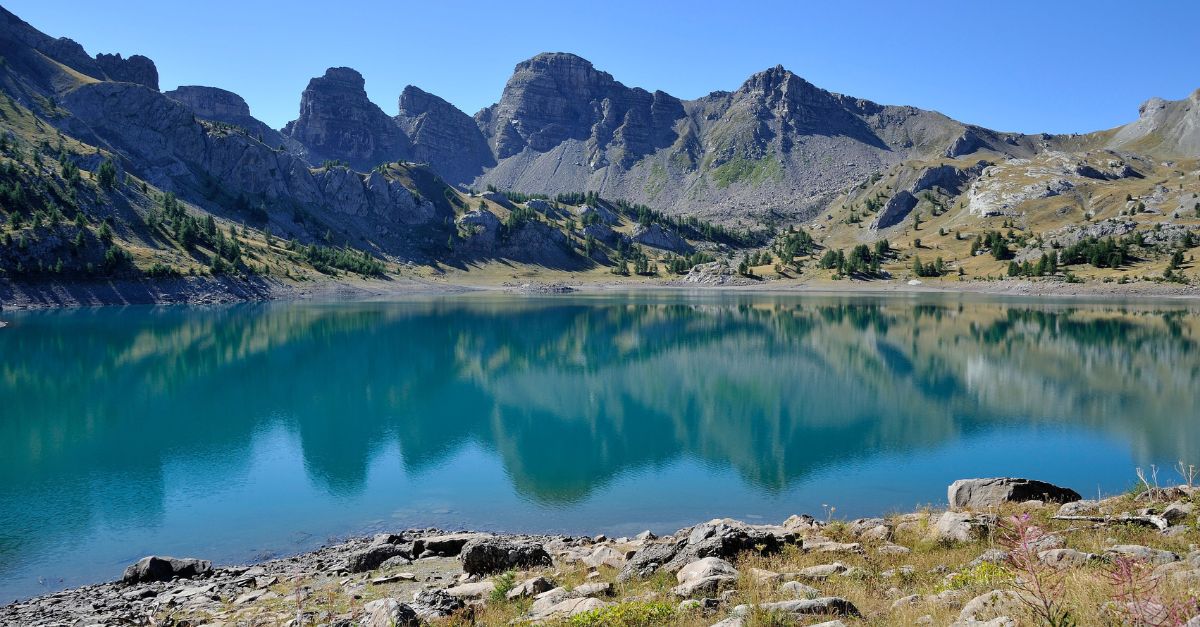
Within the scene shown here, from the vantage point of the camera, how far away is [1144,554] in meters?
10.4

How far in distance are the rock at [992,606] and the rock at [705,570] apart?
3.78m

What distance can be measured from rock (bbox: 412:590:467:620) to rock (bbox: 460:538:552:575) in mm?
2523

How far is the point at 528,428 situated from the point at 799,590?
1164 inches

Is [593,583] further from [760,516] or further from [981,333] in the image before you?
[981,333]

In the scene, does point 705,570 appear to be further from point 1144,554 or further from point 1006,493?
point 1006,493

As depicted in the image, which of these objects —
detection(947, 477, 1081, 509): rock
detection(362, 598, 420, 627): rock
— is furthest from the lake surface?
detection(362, 598, 420, 627): rock

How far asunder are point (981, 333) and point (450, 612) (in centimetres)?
8154

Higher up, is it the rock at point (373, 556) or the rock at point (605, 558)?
the rock at point (605, 558)

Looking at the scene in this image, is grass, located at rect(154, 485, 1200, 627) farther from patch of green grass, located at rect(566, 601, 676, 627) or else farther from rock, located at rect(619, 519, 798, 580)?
rock, located at rect(619, 519, 798, 580)

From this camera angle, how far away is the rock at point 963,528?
1310cm

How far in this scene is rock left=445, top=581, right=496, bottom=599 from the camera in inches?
502

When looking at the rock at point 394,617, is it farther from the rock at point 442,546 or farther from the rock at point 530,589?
the rock at point 442,546

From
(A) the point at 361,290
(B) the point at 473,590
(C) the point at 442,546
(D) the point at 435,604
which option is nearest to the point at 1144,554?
(B) the point at 473,590

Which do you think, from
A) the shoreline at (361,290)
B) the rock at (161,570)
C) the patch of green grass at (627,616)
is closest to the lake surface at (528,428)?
the rock at (161,570)
